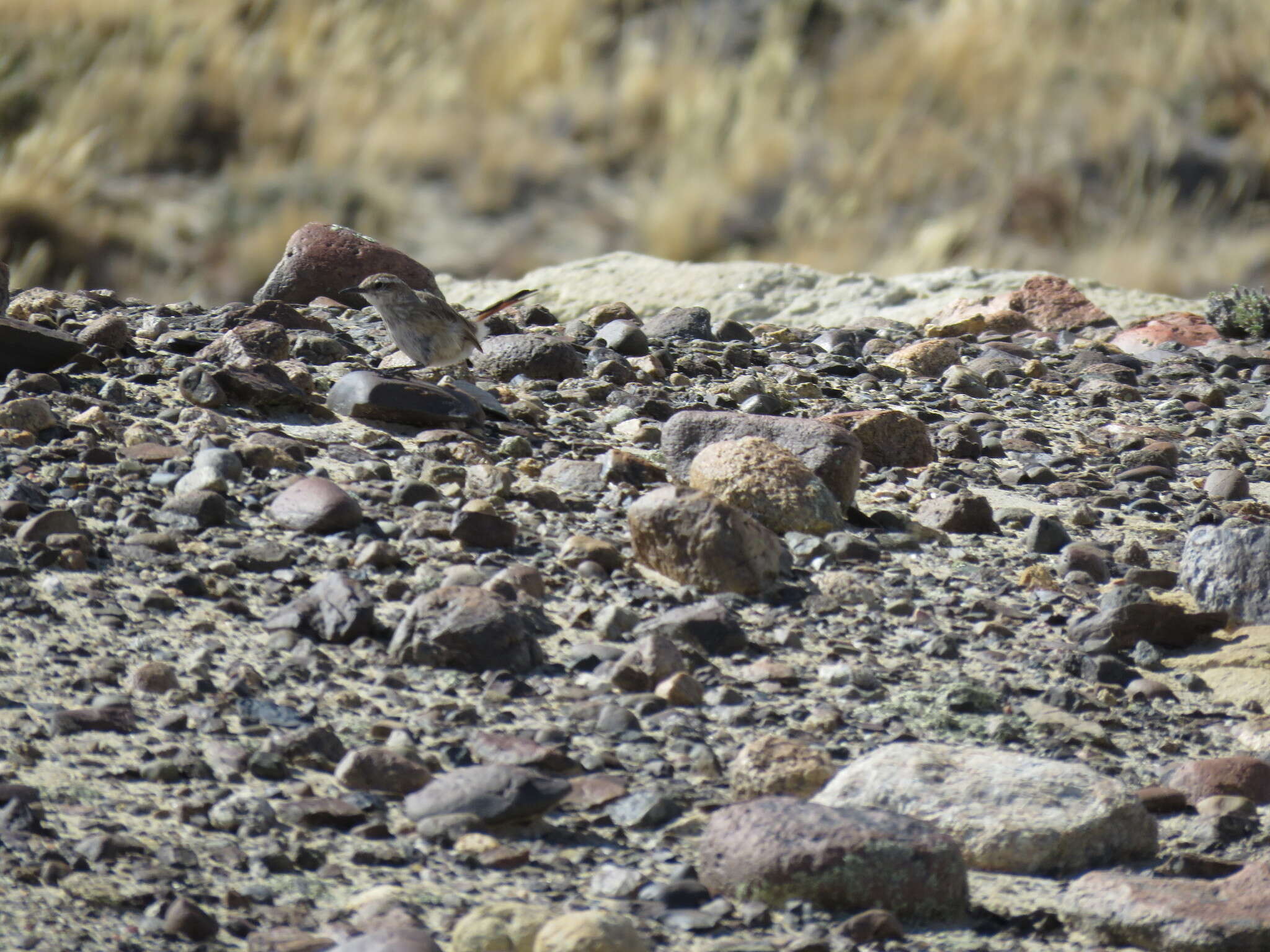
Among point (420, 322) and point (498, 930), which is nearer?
point (498, 930)

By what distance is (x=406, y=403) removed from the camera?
12.0ft

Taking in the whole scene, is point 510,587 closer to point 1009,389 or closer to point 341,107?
point 1009,389

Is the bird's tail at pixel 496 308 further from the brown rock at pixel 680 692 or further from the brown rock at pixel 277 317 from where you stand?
the brown rock at pixel 680 692

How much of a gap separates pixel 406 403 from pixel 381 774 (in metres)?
1.65

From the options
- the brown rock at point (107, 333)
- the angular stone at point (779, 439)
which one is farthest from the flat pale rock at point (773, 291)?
the angular stone at point (779, 439)

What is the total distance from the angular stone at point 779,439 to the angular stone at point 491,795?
4.61ft

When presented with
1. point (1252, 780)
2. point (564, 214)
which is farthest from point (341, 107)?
point (1252, 780)

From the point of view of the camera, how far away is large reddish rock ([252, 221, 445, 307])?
4.96 metres

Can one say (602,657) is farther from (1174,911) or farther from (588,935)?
(1174,911)

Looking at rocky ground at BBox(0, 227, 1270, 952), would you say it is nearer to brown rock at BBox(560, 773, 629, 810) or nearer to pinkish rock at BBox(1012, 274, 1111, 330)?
brown rock at BBox(560, 773, 629, 810)

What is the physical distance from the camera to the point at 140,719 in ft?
7.50

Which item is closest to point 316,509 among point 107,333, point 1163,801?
point 107,333

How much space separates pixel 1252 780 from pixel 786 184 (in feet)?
23.0

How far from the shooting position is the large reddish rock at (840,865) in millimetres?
1905
